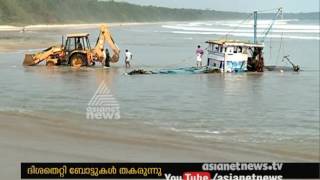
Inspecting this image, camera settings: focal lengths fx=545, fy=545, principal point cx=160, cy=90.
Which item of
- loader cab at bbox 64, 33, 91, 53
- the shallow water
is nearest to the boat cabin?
the shallow water

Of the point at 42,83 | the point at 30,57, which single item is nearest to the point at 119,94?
the point at 42,83

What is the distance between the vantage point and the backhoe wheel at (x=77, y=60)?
96.1 ft

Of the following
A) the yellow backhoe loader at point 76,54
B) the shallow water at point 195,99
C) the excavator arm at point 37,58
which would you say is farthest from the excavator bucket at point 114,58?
the excavator arm at point 37,58

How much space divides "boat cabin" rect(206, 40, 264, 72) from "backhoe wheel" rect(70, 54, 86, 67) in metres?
6.79

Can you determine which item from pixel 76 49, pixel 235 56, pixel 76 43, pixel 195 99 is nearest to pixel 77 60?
pixel 76 49

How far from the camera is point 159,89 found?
19828mm

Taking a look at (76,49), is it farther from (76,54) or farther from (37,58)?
(37,58)

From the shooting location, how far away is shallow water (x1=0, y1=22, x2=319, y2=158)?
12273mm

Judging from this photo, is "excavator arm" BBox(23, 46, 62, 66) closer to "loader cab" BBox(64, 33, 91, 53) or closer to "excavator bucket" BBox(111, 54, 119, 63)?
"loader cab" BBox(64, 33, 91, 53)

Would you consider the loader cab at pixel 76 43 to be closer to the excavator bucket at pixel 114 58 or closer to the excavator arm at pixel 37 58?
the excavator arm at pixel 37 58

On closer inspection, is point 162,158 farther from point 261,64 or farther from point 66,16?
point 66,16

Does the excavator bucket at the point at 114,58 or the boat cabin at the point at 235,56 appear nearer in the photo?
the boat cabin at the point at 235,56

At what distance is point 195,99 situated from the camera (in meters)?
17.3

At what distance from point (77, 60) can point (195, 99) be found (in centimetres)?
1347
